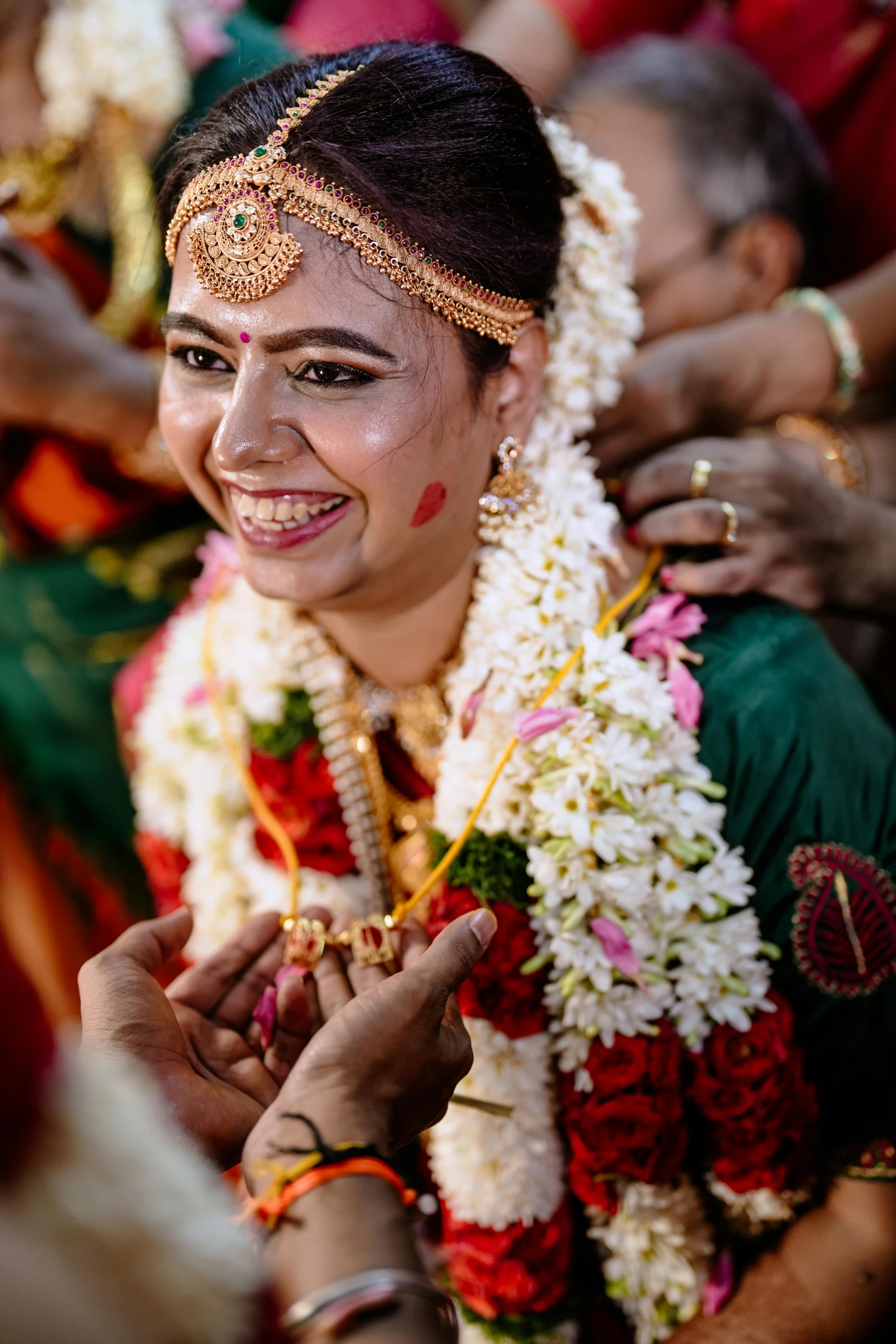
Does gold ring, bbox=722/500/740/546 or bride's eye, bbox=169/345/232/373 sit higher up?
bride's eye, bbox=169/345/232/373

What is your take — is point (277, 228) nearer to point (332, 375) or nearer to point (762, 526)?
point (332, 375)

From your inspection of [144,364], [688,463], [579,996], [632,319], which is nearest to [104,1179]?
[579,996]

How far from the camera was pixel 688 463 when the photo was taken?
1.85 metres

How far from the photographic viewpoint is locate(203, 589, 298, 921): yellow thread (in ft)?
6.14

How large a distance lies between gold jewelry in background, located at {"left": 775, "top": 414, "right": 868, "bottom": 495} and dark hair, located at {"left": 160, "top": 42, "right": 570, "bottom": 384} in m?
0.93

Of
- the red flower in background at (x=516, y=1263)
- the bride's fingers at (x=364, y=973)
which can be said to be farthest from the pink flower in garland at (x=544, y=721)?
the red flower in background at (x=516, y=1263)

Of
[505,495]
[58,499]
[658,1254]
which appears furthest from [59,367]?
[658,1254]

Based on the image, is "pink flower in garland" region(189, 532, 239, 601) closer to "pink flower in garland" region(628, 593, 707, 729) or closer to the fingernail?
"pink flower in garland" region(628, 593, 707, 729)

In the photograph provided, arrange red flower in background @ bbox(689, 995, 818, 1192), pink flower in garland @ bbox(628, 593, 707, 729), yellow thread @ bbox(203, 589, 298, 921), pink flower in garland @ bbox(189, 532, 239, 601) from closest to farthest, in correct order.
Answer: red flower in background @ bbox(689, 995, 818, 1192), pink flower in garland @ bbox(628, 593, 707, 729), yellow thread @ bbox(203, 589, 298, 921), pink flower in garland @ bbox(189, 532, 239, 601)

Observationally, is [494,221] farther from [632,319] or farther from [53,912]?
[53,912]

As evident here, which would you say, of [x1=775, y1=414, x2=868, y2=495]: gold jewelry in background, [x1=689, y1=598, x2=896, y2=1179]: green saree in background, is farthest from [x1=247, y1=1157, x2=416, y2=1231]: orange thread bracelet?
[x1=775, y1=414, x2=868, y2=495]: gold jewelry in background

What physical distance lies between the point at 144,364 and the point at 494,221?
149 cm

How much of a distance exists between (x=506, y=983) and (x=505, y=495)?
784mm

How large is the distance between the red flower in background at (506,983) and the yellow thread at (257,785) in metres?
0.08
